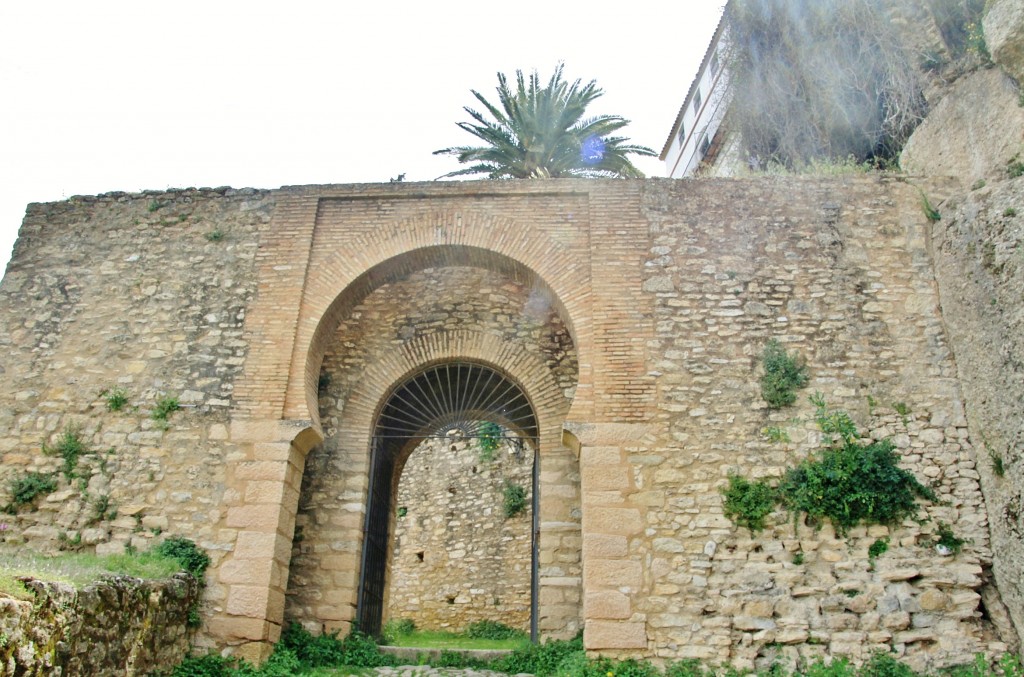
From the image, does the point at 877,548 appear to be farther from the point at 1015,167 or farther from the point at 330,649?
the point at 330,649

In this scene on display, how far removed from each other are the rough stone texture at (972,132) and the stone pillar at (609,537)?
16.0 feet

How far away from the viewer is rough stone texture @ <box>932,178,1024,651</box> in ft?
22.8

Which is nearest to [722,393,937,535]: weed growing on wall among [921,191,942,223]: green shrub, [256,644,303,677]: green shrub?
[921,191,942,223]: green shrub

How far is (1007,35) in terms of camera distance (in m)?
7.93

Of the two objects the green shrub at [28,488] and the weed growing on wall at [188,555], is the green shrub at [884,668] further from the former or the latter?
the green shrub at [28,488]

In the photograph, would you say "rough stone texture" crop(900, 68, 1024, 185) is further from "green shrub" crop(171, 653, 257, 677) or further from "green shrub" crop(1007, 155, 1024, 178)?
"green shrub" crop(171, 653, 257, 677)

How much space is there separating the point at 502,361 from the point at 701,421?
107 inches

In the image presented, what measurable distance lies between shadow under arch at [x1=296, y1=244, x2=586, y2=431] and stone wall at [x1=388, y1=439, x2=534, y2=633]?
535 cm

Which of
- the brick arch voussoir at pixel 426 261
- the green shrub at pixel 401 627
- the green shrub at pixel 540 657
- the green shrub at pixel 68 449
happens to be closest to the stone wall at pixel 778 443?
the green shrub at pixel 540 657

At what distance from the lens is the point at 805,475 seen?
24.4 feet

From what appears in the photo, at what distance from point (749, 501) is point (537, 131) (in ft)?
39.8

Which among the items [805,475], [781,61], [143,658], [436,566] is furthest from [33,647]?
[781,61]

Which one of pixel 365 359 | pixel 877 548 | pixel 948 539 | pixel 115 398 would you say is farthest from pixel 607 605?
pixel 115 398

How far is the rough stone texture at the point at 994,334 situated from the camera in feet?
22.8
